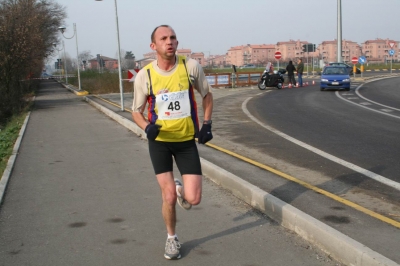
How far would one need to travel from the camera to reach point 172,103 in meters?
4.39

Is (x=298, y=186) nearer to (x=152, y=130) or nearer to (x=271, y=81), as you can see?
(x=152, y=130)

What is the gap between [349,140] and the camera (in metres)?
11.1

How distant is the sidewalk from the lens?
4664 mm

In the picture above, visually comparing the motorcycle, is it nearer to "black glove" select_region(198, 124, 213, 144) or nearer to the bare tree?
the bare tree

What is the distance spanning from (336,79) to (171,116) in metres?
25.8

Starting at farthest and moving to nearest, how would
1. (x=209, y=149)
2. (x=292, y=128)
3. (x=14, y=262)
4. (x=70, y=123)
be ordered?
1. (x=70, y=123)
2. (x=292, y=128)
3. (x=209, y=149)
4. (x=14, y=262)

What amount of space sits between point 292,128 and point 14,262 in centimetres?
979

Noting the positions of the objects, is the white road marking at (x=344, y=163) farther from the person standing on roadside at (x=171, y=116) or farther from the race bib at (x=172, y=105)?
the race bib at (x=172, y=105)

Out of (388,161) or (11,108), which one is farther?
(11,108)

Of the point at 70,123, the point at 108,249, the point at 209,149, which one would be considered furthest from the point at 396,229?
the point at 70,123

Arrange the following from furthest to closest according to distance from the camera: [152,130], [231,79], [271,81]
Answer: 1. [231,79]
2. [271,81]
3. [152,130]

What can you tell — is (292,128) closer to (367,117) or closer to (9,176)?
(367,117)

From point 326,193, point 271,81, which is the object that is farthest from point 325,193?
point 271,81

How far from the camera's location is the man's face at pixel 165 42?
4391 millimetres
